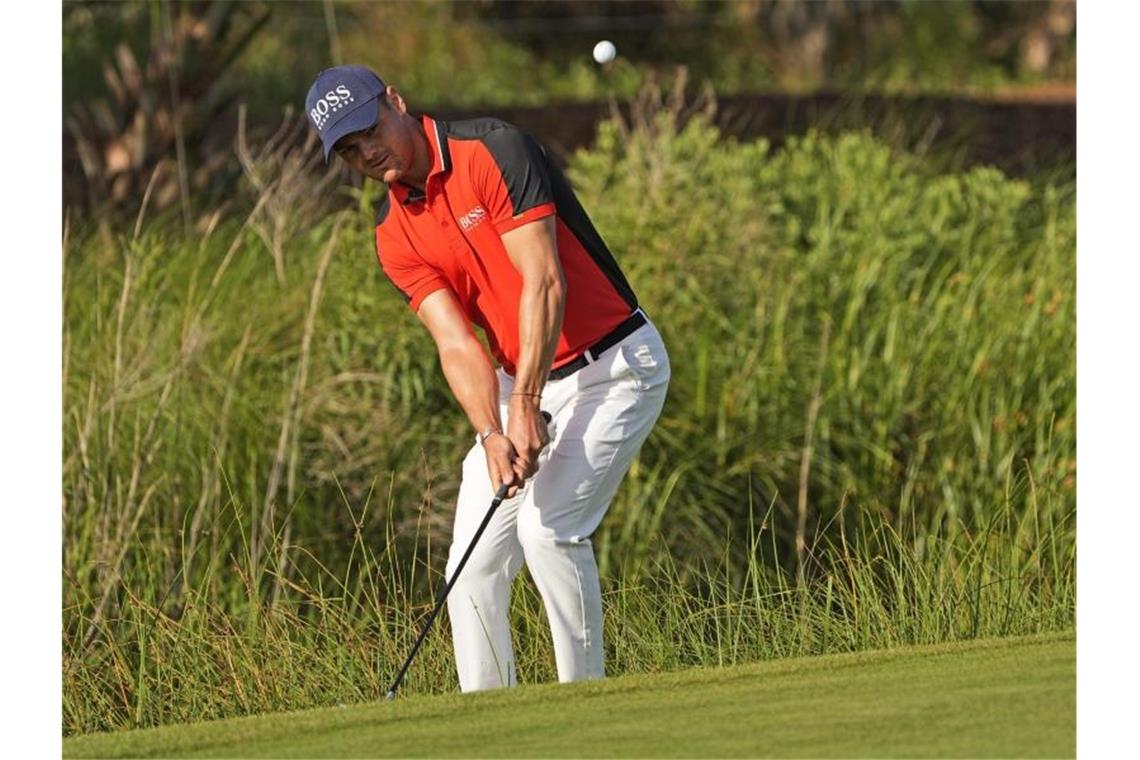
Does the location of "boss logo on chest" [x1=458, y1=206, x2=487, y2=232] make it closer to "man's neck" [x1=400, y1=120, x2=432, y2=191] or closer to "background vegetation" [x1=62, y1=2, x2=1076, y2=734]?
"man's neck" [x1=400, y1=120, x2=432, y2=191]

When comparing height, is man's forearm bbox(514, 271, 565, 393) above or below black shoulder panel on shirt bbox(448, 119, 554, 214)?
below

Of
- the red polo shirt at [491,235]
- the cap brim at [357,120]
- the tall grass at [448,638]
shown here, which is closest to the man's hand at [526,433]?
the red polo shirt at [491,235]

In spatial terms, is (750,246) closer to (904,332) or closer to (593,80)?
(904,332)

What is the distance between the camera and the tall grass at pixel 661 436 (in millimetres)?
6605

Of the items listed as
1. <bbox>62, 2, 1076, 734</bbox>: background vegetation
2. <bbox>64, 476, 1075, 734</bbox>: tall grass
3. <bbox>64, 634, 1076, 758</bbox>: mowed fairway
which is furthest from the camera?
<bbox>62, 2, 1076, 734</bbox>: background vegetation

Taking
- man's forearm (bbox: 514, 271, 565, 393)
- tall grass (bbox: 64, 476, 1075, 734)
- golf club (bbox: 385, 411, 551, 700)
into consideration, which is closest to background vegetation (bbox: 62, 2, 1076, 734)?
tall grass (bbox: 64, 476, 1075, 734)

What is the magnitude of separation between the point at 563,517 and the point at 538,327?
21.2 inches

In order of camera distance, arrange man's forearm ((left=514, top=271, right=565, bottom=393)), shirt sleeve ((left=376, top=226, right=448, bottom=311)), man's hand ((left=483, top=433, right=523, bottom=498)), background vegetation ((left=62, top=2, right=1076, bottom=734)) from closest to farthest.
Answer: man's forearm ((left=514, top=271, right=565, bottom=393))
man's hand ((left=483, top=433, right=523, bottom=498))
shirt sleeve ((left=376, top=226, right=448, bottom=311))
background vegetation ((left=62, top=2, right=1076, bottom=734))

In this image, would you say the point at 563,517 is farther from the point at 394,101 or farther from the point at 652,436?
the point at 652,436

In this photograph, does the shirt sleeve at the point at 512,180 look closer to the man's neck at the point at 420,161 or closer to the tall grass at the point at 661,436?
the man's neck at the point at 420,161

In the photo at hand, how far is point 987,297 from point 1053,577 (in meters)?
Answer: 2.49

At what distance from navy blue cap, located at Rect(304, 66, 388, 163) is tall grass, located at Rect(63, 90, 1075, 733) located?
1.71m

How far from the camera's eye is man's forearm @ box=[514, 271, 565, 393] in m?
5.25

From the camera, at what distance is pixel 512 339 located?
18.4ft
